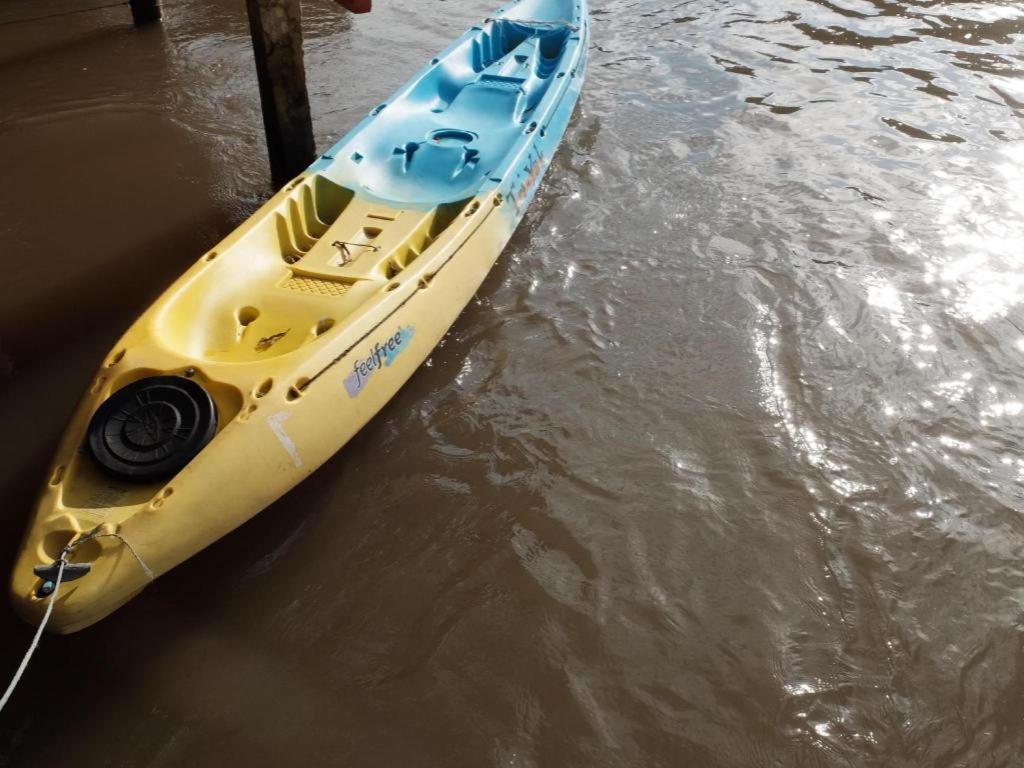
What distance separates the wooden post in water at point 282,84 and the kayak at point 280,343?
55 centimetres

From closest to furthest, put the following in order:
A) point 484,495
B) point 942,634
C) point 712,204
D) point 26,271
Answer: point 942,634 < point 484,495 < point 26,271 < point 712,204

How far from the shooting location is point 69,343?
156 inches

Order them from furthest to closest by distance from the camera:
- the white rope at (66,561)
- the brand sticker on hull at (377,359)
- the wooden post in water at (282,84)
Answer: the wooden post in water at (282,84) → the brand sticker on hull at (377,359) → the white rope at (66,561)

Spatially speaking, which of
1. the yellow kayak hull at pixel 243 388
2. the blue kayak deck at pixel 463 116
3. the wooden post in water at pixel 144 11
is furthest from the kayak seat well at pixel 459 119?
the wooden post in water at pixel 144 11

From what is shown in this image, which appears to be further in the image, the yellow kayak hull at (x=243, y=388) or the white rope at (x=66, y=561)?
the yellow kayak hull at (x=243, y=388)

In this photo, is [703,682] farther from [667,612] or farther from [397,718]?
[397,718]

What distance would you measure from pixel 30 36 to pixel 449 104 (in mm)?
4520

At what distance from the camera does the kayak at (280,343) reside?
8.39 feet

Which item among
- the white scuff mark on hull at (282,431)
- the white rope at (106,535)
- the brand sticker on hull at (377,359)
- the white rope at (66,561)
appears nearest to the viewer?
the white rope at (66,561)

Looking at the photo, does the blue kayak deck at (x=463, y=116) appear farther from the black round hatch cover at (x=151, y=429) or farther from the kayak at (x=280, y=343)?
the black round hatch cover at (x=151, y=429)

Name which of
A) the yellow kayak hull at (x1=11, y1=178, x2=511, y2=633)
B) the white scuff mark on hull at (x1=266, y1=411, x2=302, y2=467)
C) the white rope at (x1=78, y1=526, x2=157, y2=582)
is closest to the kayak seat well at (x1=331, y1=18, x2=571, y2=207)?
the yellow kayak hull at (x1=11, y1=178, x2=511, y2=633)

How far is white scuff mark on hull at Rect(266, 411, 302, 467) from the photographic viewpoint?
2.85 metres

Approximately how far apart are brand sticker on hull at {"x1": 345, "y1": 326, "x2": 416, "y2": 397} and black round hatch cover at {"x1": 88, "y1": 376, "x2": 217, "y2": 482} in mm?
582

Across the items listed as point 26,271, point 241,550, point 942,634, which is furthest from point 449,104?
point 942,634
